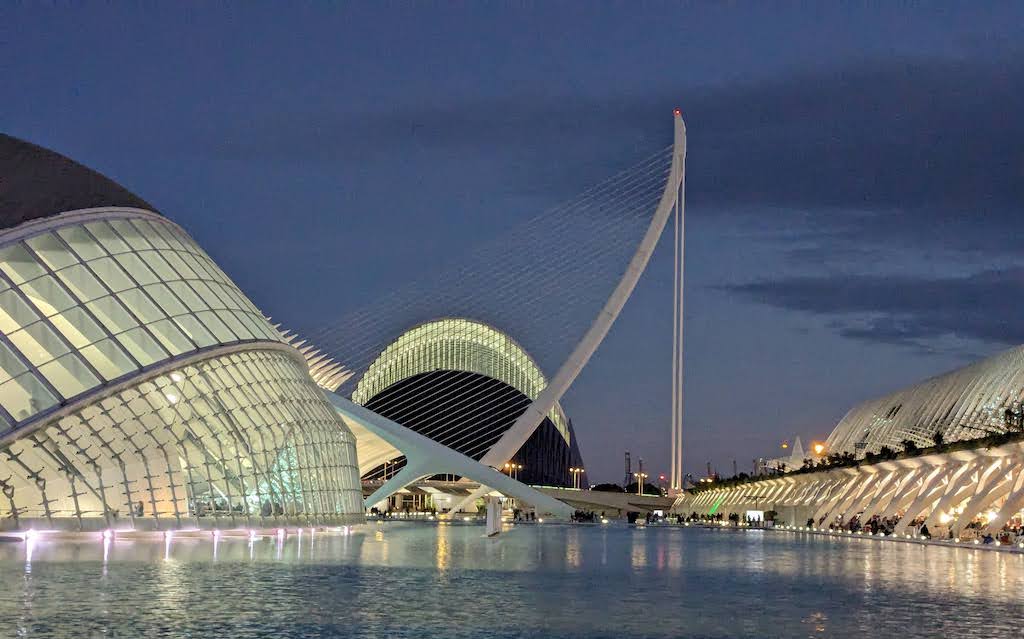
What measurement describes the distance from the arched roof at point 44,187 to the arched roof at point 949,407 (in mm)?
44177

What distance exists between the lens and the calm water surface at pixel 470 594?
1712 cm

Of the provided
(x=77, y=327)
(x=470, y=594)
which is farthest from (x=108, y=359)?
(x=470, y=594)

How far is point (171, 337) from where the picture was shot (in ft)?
134

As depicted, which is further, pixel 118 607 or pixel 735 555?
pixel 735 555

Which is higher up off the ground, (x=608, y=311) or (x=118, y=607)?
(x=608, y=311)

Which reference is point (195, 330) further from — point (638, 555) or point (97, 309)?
point (638, 555)

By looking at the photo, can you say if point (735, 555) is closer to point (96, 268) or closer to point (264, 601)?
point (96, 268)

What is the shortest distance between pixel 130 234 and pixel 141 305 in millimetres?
3564

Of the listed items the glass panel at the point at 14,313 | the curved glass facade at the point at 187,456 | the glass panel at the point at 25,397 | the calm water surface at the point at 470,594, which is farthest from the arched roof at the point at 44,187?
the calm water surface at the point at 470,594

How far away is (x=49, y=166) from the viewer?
142ft

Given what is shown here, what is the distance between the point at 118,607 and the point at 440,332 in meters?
112

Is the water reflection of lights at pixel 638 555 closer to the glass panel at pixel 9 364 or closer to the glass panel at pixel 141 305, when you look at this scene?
the glass panel at pixel 141 305

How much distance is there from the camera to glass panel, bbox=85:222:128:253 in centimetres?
4131

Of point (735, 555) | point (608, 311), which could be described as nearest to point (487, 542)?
point (735, 555)
